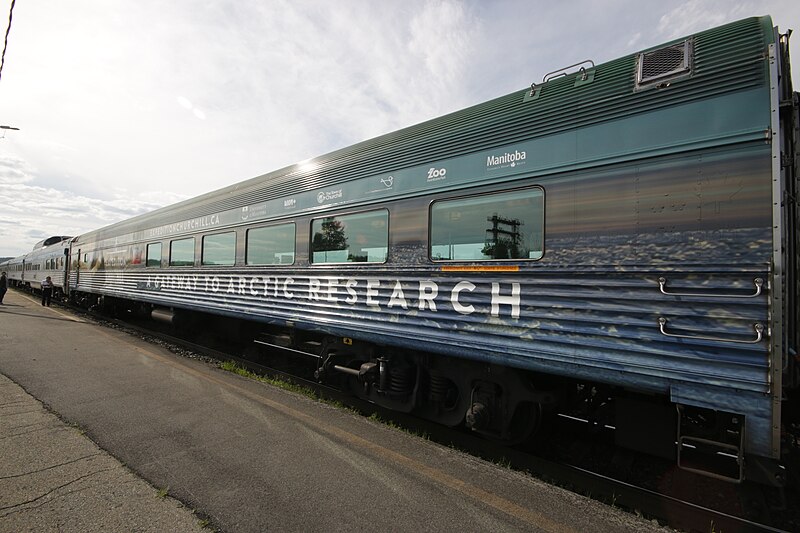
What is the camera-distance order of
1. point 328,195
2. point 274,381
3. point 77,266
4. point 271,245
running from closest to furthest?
point 328,195 < point 274,381 < point 271,245 < point 77,266

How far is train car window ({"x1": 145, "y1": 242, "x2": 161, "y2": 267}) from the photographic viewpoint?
1070 cm

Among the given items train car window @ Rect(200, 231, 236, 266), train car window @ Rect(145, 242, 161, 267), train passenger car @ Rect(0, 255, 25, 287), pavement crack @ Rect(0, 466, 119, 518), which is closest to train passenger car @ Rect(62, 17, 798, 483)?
train car window @ Rect(200, 231, 236, 266)

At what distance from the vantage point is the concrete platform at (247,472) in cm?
279

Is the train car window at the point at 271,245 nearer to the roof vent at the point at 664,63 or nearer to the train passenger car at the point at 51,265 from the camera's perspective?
the roof vent at the point at 664,63

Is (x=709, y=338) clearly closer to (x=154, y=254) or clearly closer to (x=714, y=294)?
(x=714, y=294)

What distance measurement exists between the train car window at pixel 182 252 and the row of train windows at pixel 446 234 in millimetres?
2108

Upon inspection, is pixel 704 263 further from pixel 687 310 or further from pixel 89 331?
pixel 89 331

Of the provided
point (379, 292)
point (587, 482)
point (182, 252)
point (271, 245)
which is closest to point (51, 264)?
point (182, 252)

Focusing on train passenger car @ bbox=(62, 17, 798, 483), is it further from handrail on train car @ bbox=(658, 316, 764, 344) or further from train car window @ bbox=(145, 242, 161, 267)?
train car window @ bbox=(145, 242, 161, 267)

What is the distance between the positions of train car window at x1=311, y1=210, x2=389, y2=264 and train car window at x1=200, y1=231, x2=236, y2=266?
246 cm

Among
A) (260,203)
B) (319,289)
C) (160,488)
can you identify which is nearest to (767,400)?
(160,488)

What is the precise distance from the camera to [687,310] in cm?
283

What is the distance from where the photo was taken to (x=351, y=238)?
213 inches

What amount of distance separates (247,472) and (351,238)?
112 inches
